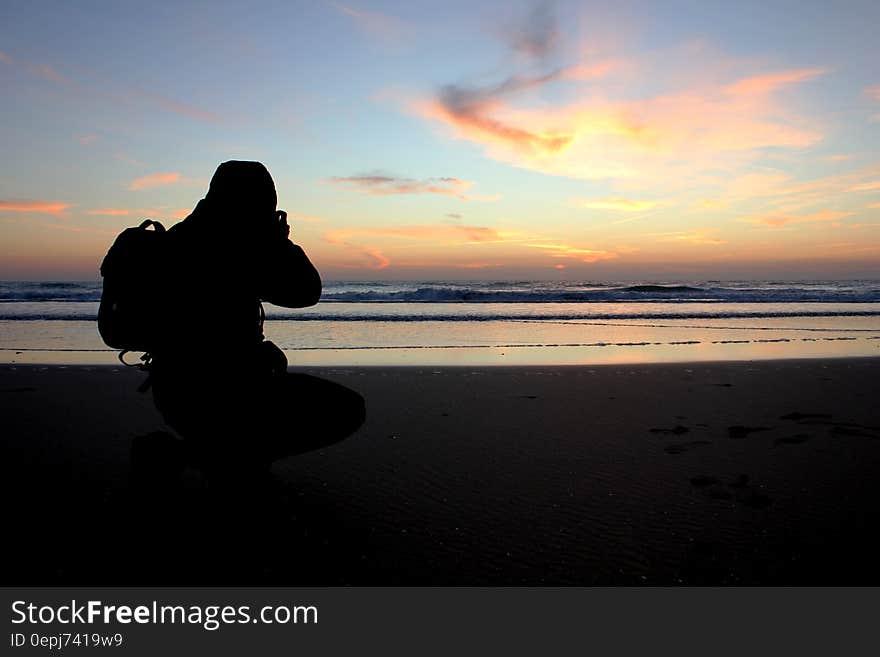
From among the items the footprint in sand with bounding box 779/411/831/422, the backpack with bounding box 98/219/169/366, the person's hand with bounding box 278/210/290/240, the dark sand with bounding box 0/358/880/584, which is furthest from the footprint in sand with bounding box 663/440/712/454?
the backpack with bounding box 98/219/169/366

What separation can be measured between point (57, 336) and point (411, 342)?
7788 mm

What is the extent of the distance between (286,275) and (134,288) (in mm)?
560

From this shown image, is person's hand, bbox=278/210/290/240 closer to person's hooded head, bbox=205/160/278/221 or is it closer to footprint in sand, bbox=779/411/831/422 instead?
person's hooded head, bbox=205/160/278/221

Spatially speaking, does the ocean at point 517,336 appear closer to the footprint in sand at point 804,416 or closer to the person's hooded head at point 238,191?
the person's hooded head at point 238,191

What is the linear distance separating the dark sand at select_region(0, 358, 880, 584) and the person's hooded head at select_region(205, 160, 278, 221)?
0.91m

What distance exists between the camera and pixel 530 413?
18.2 feet

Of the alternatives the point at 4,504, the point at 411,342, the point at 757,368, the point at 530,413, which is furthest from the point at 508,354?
the point at 4,504

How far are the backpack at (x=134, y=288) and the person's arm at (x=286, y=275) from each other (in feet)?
1.24

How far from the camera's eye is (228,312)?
7.81 ft

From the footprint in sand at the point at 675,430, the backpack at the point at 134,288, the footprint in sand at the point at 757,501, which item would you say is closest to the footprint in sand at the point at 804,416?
the footprint in sand at the point at 675,430

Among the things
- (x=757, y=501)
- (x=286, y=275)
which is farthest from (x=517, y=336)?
(x=286, y=275)

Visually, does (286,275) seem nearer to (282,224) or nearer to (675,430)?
(282,224)

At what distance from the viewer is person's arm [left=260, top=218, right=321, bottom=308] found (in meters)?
2.33

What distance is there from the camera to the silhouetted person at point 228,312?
2320 mm
